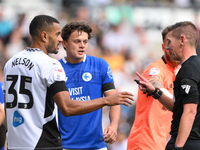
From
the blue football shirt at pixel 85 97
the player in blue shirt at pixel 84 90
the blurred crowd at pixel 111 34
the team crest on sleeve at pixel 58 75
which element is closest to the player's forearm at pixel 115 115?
the player in blue shirt at pixel 84 90

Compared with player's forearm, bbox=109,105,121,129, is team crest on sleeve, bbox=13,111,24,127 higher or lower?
higher

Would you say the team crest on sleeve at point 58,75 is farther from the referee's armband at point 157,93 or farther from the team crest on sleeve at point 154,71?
the team crest on sleeve at point 154,71

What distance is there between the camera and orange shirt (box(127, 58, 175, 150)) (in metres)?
5.99

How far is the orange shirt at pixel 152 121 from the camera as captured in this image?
599 centimetres

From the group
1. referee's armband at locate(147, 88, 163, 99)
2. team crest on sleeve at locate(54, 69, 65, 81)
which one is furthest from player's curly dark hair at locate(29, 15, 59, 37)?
referee's armband at locate(147, 88, 163, 99)

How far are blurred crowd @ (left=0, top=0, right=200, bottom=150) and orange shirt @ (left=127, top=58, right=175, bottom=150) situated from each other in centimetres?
677

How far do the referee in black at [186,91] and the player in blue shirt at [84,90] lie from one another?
757 mm

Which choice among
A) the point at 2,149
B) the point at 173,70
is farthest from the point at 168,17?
the point at 2,149

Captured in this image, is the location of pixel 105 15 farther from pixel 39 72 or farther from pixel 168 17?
pixel 39 72

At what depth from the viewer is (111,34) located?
593 inches

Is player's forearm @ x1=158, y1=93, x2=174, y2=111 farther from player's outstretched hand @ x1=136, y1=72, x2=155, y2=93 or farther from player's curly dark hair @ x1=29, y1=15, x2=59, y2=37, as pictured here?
player's curly dark hair @ x1=29, y1=15, x2=59, y2=37

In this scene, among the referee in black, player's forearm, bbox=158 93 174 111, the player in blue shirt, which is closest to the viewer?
the referee in black

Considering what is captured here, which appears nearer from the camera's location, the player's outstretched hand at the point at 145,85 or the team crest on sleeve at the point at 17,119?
the team crest on sleeve at the point at 17,119

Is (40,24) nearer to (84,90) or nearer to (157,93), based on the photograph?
(84,90)
